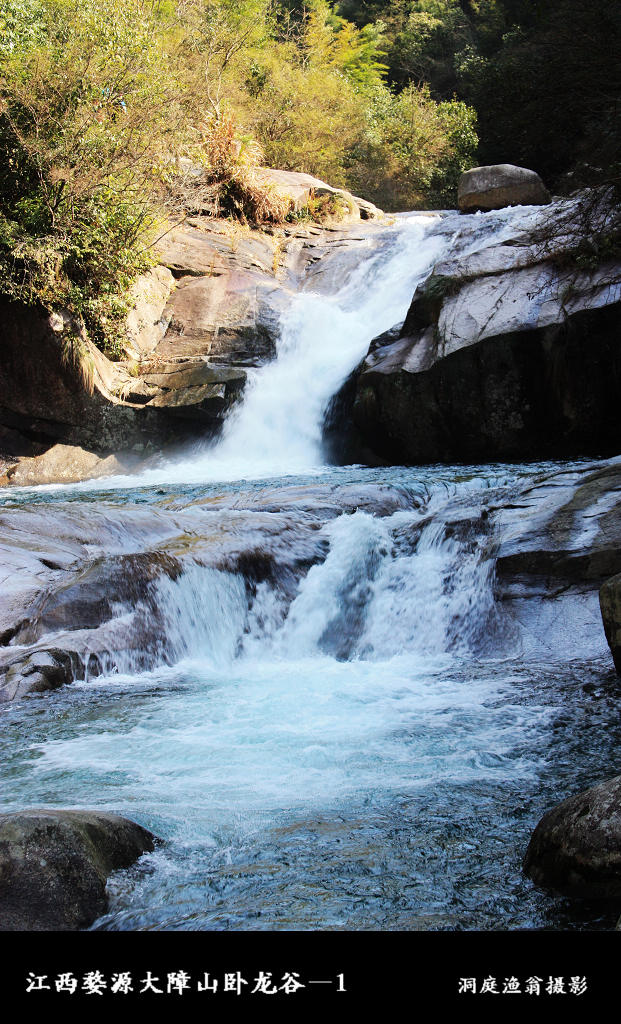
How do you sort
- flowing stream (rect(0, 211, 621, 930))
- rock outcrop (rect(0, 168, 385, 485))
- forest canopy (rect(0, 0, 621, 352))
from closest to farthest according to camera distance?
flowing stream (rect(0, 211, 621, 930)) < forest canopy (rect(0, 0, 621, 352)) < rock outcrop (rect(0, 168, 385, 485))

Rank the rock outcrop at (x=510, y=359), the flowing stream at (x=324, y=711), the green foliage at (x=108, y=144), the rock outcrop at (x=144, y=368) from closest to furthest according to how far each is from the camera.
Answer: the flowing stream at (x=324, y=711), the rock outcrop at (x=510, y=359), the green foliage at (x=108, y=144), the rock outcrop at (x=144, y=368)

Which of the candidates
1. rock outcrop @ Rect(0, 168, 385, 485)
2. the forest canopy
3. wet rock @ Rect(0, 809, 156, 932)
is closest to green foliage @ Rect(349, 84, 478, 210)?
the forest canopy

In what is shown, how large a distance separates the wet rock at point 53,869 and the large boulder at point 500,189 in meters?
17.9

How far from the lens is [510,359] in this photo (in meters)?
10.1

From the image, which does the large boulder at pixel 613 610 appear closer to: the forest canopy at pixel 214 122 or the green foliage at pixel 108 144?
the forest canopy at pixel 214 122

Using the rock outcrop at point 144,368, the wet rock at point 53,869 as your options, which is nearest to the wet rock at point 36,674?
the wet rock at point 53,869

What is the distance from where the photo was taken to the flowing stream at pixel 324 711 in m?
2.91

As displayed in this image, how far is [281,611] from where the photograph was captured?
22.8ft

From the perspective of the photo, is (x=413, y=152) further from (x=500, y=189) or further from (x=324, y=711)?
(x=324, y=711)

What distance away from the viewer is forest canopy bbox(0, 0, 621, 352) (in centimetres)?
1036

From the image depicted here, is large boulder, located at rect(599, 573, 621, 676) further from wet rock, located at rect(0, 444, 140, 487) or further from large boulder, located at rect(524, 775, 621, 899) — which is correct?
wet rock, located at rect(0, 444, 140, 487)

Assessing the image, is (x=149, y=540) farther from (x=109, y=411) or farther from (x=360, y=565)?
(x=109, y=411)

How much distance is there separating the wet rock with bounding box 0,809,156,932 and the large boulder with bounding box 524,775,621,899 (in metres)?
1.57
